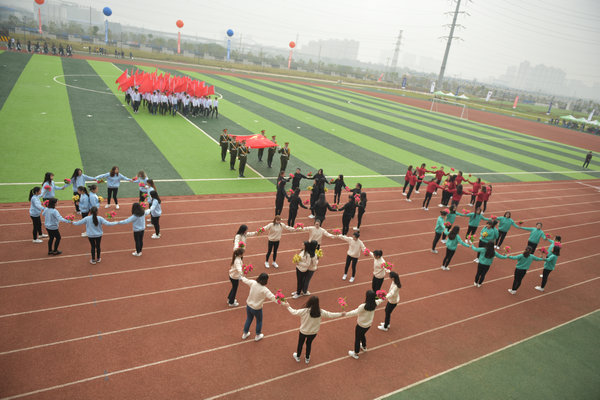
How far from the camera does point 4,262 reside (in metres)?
8.69

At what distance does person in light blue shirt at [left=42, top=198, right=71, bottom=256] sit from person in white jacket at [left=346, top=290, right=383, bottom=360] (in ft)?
24.1

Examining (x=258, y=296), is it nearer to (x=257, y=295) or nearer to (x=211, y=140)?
(x=257, y=295)

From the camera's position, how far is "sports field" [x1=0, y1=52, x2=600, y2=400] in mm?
6484

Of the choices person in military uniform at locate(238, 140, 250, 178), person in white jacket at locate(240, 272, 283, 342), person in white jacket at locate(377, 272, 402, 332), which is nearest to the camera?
person in white jacket at locate(240, 272, 283, 342)

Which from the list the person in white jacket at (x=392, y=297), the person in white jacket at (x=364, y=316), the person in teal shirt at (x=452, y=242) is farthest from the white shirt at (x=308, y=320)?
the person in teal shirt at (x=452, y=242)

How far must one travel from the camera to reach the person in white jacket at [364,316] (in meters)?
6.70

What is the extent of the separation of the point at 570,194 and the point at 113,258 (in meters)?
25.9

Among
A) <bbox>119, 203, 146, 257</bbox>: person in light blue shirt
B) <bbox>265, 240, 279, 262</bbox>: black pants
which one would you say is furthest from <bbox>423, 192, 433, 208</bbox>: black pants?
<bbox>119, 203, 146, 257</bbox>: person in light blue shirt

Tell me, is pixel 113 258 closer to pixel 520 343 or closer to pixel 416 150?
pixel 520 343

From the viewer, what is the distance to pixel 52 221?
8.88 m

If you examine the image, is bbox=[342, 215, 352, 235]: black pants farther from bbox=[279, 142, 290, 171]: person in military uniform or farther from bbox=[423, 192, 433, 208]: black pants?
bbox=[279, 142, 290, 171]: person in military uniform

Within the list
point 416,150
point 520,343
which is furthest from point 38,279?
point 416,150

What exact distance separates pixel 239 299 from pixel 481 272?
7148mm

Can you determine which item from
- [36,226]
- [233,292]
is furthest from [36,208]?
[233,292]
